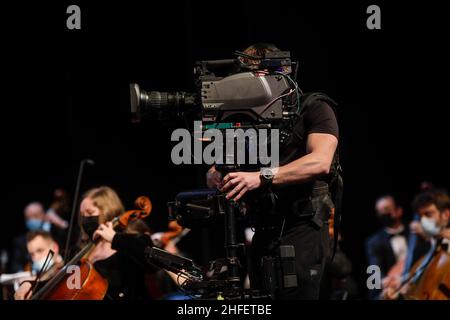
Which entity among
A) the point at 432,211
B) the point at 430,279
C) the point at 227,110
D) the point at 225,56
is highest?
Answer: the point at 225,56

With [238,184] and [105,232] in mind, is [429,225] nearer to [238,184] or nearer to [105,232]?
[105,232]

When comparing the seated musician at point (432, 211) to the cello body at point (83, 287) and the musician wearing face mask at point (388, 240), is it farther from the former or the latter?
the cello body at point (83, 287)

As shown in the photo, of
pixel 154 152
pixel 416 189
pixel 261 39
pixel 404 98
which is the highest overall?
pixel 261 39

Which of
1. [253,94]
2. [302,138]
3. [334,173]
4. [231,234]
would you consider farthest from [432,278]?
[253,94]

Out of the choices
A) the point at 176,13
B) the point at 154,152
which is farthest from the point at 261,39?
the point at 154,152

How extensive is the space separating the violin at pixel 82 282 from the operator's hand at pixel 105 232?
0.04 m

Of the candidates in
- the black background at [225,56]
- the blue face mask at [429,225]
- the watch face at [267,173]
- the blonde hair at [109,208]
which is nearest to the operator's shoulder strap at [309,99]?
the watch face at [267,173]

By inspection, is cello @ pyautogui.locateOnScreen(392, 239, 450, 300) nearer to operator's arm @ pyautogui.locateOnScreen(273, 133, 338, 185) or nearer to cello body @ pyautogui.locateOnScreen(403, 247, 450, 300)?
cello body @ pyautogui.locateOnScreen(403, 247, 450, 300)

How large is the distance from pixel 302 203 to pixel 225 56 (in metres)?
2.65

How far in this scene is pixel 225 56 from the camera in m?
5.09

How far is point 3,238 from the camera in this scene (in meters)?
8.36

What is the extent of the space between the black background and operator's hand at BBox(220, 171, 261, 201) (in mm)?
2798
